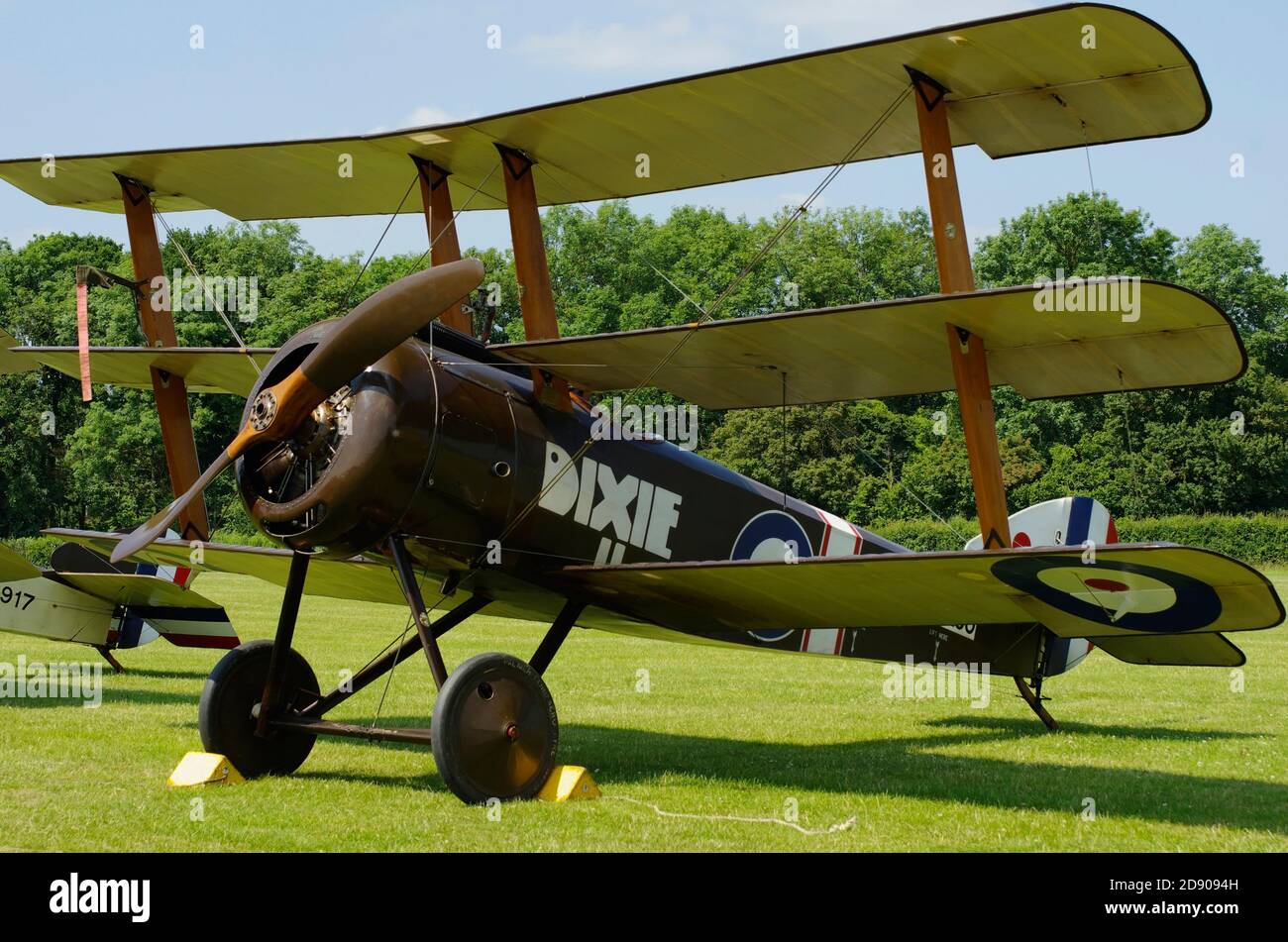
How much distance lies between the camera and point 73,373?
1055 centimetres

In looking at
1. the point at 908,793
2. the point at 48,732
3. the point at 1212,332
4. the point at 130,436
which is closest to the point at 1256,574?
the point at 1212,332

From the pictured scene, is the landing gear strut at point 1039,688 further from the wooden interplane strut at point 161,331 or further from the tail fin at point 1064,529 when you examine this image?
the wooden interplane strut at point 161,331

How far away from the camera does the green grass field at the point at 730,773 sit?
6.31m

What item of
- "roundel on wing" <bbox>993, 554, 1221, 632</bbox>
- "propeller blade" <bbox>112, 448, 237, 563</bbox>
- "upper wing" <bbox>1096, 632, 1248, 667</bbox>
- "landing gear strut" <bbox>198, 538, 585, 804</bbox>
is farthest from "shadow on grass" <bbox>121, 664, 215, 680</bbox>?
"roundel on wing" <bbox>993, 554, 1221, 632</bbox>

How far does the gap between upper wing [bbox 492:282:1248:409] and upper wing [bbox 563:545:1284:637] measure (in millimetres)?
1416

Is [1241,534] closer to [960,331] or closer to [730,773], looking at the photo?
[730,773]

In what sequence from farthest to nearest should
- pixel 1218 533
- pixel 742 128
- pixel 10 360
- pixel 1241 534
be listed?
pixel 1241 534 → pixel 1218 533 → pixel 10 360 → pixel 742 128

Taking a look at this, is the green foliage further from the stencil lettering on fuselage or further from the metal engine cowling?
the metal engine cowling

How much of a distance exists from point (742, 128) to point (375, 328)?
369 centimetres

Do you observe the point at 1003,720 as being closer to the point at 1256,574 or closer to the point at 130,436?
the point at 1256,574

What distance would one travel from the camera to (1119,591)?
685 cm

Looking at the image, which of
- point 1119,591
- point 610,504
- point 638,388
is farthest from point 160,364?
point 1119,591
